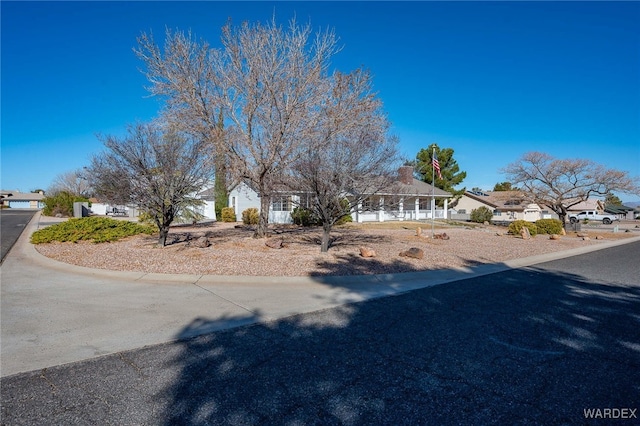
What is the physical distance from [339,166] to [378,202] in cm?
195

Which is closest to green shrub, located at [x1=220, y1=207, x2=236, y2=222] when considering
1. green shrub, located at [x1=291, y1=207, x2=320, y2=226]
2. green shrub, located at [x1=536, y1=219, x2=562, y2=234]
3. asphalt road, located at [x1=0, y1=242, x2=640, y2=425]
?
green shrub, located at [x1=291, y1=207, x2=320, y2=226]

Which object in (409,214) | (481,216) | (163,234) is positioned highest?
(409,214)

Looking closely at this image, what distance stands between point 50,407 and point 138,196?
9134mm

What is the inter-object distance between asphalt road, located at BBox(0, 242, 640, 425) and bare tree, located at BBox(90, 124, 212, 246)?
737cm

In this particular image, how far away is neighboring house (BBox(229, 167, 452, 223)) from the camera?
12.0 meters

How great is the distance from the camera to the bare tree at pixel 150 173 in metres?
10.9

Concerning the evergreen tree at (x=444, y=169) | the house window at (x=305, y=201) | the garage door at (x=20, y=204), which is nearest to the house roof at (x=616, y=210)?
the evergreen tree at (x=444, y=169)

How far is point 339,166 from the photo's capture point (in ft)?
35.9

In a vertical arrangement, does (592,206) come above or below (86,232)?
above

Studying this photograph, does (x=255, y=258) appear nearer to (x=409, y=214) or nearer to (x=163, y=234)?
(x=163, y=234)

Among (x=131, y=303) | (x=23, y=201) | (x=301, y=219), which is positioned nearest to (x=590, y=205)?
(x=301, y=219)

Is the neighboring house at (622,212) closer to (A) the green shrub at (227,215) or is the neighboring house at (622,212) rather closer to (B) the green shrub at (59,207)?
(A) the green shrub at (227,215)

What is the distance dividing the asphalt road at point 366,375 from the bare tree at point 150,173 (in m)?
7.37

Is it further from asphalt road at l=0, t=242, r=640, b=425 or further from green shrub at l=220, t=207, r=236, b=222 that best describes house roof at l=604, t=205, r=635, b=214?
asphalt road at l=0, t=242, r=640, b=425
